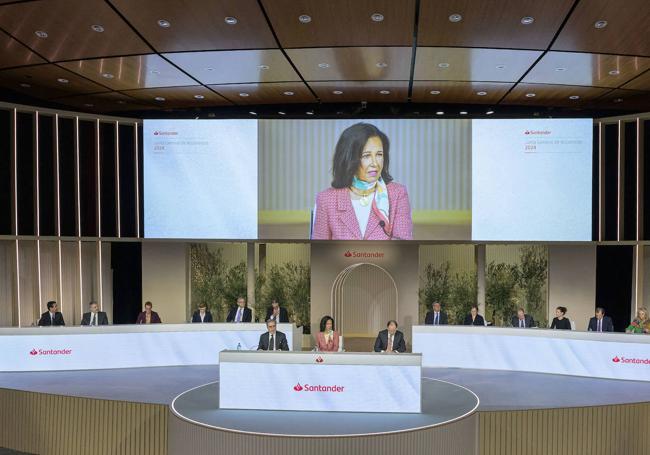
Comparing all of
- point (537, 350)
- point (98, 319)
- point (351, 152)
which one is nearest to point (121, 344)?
point (98, 319)

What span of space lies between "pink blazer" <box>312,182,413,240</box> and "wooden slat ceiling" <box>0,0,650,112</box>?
1758 millimetres

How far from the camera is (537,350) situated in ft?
25.9

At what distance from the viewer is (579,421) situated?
5867 mm

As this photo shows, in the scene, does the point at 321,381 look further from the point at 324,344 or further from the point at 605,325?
the point at 605,325

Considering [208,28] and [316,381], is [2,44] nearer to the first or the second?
[208,28]

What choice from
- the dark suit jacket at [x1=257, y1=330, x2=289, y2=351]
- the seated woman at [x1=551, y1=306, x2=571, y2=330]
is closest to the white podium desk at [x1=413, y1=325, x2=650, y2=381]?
the seated woman at [x1=551, y1=306, x2=571, y2=330]

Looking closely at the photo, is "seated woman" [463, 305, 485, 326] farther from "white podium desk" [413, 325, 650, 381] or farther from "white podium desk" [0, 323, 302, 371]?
"white podium desk" [0, 323, 302, 371]

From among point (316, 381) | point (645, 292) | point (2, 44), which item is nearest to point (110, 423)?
point (316, 381)

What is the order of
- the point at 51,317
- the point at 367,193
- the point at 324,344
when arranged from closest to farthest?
the point at 324,344
the point at 51,317
the point at 367,193

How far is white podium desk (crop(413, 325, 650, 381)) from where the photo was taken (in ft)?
24.0

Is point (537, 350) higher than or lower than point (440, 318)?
lower

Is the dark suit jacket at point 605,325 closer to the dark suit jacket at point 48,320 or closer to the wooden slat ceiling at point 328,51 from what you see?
the wooden slat ceiling at point 328,51

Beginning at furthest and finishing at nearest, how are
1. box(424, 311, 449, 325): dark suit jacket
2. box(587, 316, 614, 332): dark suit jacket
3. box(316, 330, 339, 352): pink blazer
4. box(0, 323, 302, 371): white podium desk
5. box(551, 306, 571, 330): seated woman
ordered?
box(424, 311, 449, 325): dark suit jacket, box(551, 306, 571, 330): seated woman, box(587, 316, 614, 332): dark suit jacket, box(0, 323, 302, 371): white podium desk, box(316, 330, 339, 352): pink blazer

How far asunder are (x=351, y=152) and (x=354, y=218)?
1.18 metres
